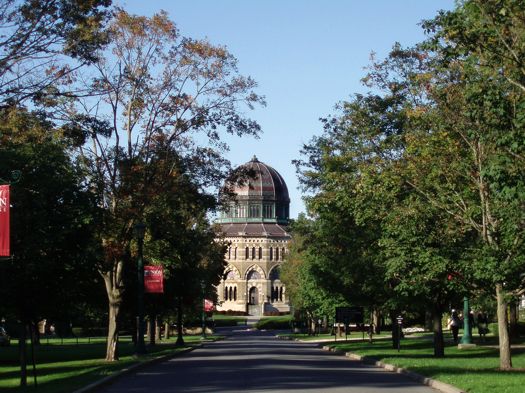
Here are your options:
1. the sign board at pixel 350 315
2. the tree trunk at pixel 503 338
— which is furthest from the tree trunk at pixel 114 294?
the tree trunk at pixel 503 338

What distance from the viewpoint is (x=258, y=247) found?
508 ft

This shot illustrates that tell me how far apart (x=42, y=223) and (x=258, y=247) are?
12474cm

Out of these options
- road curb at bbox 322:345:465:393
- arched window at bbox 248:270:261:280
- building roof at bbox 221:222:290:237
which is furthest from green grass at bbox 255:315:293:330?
road curb at bbox 322:345:465:393

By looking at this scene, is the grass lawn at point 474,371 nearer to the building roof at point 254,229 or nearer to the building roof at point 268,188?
the building roof at point 268,188

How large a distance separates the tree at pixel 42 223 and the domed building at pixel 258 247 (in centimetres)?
11465

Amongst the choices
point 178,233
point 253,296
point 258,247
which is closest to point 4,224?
point 178,233

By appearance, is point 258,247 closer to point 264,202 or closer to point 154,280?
point 264,202

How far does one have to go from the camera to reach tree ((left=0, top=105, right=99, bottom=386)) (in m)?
29.3

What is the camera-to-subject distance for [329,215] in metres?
40.0

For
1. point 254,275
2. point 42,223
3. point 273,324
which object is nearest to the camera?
point 42,223

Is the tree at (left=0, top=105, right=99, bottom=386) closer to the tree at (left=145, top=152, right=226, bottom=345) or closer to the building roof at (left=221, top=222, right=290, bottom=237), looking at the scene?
the tree at (left=145, top=152, right=226, bottom=345)

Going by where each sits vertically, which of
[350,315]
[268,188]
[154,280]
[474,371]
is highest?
[268,188]

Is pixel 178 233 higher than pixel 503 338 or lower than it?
higher

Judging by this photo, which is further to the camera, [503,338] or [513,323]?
[513,323]
